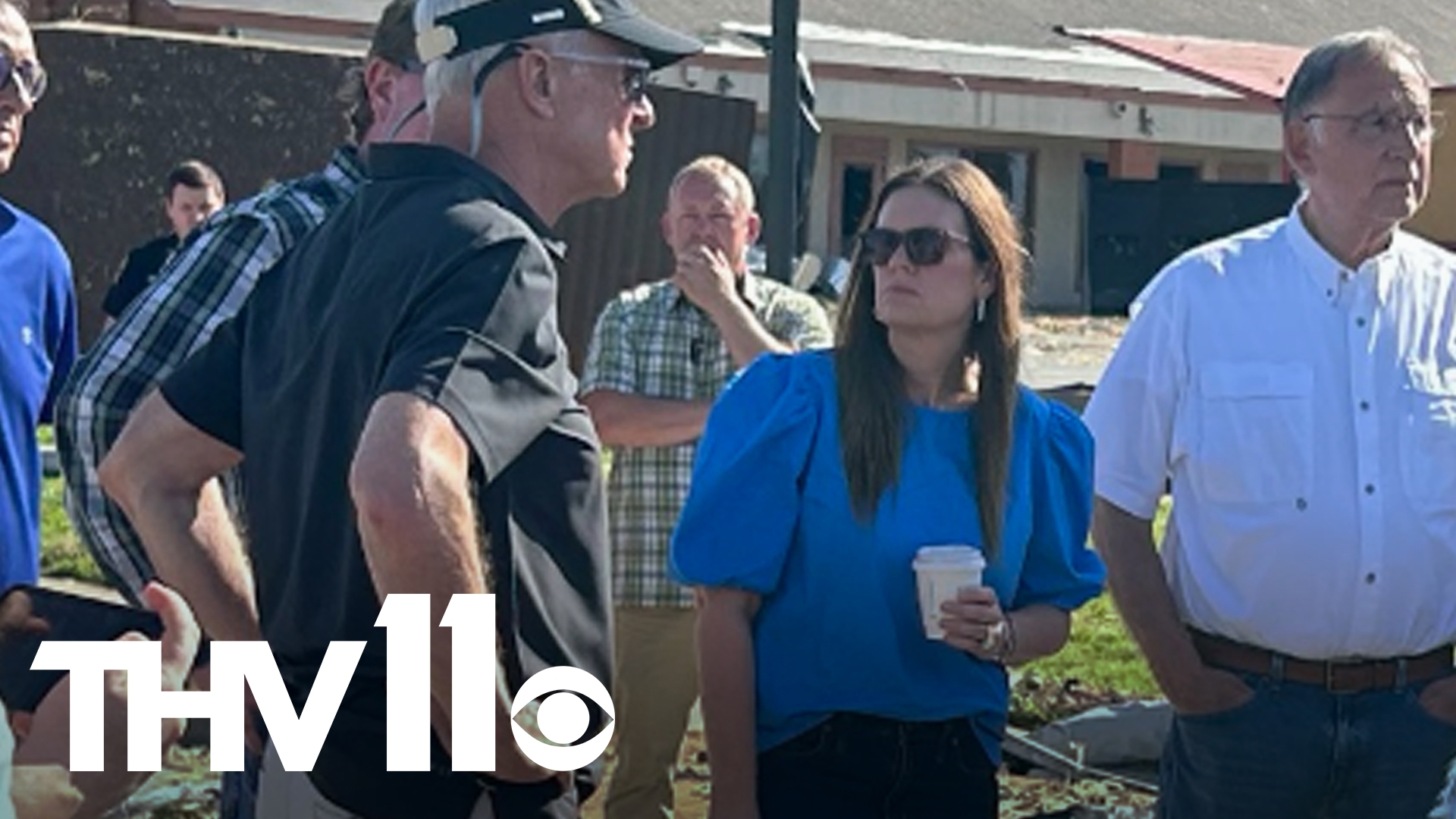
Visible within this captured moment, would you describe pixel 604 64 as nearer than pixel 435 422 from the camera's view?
No

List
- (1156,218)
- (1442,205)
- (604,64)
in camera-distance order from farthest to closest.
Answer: (1156,218) < (1442,205) < (604,64)

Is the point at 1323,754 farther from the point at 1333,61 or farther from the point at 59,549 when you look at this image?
the point at 59,549

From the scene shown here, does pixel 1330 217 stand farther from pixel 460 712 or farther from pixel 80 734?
pixel 80 734

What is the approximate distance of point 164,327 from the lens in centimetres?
389

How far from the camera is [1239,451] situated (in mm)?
4586

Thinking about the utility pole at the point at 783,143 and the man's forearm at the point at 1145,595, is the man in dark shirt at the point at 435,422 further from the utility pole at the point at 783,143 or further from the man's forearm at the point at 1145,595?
the utility pole at the point at 783,143

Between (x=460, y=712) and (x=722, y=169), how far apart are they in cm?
351

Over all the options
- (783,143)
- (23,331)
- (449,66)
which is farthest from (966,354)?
(783,143)

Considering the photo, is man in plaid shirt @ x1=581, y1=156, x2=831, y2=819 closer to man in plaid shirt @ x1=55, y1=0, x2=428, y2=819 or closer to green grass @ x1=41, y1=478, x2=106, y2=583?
man in plaid shirt @ x1=55, y1=0, x2=428, y2=819

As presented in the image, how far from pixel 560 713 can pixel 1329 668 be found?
198 centimetres

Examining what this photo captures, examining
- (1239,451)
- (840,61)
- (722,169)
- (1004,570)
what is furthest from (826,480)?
(840,61)

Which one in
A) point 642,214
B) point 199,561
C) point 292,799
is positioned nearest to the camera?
point 292,799

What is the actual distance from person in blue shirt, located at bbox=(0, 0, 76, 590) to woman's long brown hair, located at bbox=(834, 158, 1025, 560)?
1669 millimetres

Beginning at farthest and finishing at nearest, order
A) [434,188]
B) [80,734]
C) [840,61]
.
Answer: [840,61] → [434,188] → [80,734]
